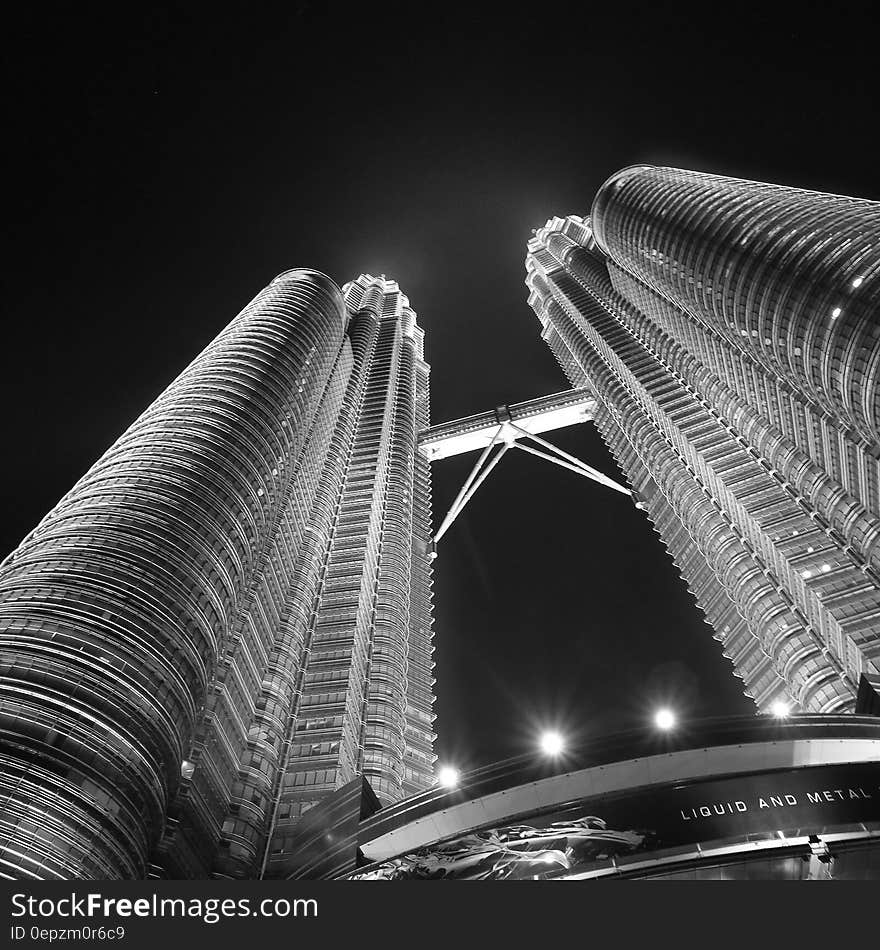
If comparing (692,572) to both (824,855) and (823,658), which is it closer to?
(823,658)

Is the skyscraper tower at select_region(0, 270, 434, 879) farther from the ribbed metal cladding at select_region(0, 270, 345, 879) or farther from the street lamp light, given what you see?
the street lamp light

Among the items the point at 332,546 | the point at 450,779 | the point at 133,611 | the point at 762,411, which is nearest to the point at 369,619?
the point at 332,546

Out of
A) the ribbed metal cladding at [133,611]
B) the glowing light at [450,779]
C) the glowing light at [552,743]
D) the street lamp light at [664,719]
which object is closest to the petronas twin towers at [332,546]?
the ribbed metal cladding at [133,611]

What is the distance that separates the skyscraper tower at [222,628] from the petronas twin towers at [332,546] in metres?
0.19

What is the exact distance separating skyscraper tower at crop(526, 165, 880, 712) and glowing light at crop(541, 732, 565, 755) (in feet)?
101

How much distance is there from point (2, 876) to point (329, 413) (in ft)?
214

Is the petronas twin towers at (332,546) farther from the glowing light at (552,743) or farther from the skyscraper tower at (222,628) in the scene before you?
the glowing light at (552,743)

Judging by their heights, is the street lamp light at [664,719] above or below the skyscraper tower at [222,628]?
below

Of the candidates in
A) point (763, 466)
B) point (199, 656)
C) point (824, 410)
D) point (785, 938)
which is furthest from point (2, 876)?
point (763, 466)

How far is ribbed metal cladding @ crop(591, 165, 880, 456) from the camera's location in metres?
58.8

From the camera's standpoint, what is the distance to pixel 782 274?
214 ft

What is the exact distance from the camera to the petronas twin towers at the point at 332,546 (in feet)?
147

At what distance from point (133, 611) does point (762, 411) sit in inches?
2333

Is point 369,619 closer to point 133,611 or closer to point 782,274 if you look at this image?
point 133,611
